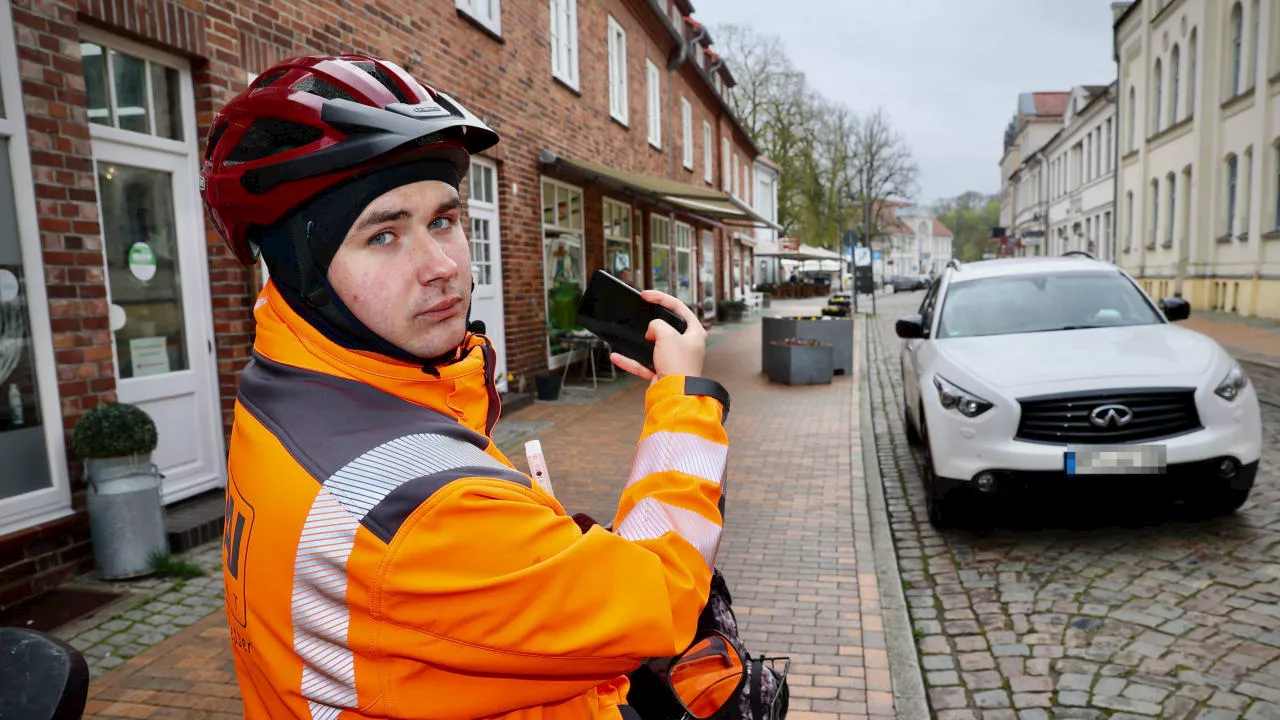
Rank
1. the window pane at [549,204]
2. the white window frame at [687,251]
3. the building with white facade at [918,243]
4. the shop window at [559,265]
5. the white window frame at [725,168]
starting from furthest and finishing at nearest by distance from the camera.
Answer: the building with white facade at [918,243]
the white window frame at [725,168]
the white window frame at [687,251]
the shop window at [559,265]
the window pane at [549,204]

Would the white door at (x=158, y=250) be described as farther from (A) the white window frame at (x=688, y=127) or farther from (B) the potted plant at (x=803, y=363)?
(A) the white window frame at (x=688, y=127)

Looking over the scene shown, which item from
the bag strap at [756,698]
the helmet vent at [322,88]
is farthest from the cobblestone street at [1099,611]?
the helmet vent at [322,88]

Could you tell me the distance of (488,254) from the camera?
1041cm

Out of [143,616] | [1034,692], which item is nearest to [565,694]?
[1034,692]

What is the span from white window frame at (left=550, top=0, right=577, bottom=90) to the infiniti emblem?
903 cm

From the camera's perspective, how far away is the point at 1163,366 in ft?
15.9

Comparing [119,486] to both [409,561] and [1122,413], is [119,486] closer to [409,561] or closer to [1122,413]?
[409,561]

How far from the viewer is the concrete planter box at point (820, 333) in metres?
13.1

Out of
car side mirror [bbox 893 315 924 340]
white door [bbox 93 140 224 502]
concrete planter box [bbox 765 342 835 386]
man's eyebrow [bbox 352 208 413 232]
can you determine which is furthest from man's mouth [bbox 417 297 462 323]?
concrete planter box [bbox 765 342 835 386]

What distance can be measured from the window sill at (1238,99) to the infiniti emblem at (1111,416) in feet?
69.7

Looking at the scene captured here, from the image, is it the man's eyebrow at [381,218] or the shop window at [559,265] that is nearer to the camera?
the man's eyebrow at [381,218]

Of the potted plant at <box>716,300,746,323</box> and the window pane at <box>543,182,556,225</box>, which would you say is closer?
the window pane at <box>543,182,556,225</box>

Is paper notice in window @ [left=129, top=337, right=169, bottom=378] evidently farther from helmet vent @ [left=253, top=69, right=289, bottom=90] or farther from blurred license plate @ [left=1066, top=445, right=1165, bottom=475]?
blurred license plate @ [left=1066, top=445, right=1165, bottom=475]

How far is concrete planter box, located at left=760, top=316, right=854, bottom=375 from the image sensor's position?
1306 cm
